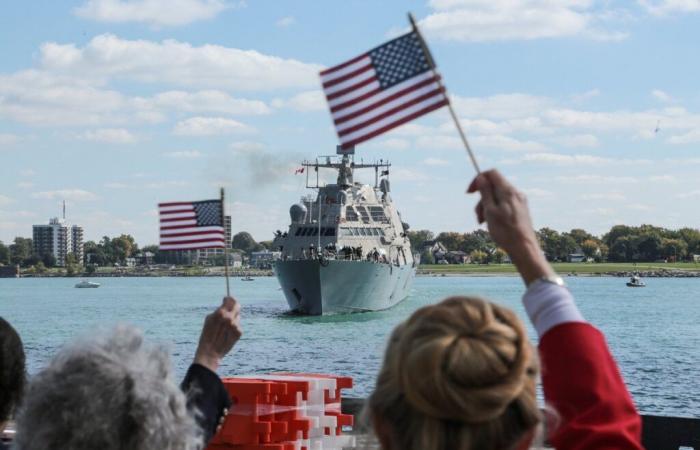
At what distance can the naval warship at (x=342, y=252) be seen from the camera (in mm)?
59219

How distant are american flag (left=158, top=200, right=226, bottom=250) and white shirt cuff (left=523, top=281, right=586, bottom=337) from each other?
Result: 3739 mm

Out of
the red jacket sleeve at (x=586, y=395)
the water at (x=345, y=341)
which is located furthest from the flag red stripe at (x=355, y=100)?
the water at (x=345, y=341)

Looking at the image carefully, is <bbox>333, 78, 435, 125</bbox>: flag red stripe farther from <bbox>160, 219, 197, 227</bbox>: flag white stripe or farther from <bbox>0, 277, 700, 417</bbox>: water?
<bbox>0, 277, 700, 417</bbox>: water

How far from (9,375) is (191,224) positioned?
332cm

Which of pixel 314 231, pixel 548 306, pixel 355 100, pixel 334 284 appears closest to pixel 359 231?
pixel 314 231

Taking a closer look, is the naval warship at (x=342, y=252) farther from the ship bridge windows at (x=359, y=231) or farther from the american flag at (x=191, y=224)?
the american flag at (x=191, y=224)

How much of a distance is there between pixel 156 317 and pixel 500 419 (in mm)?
74233

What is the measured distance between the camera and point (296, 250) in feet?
204

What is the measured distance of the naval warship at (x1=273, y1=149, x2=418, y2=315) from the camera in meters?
59.2

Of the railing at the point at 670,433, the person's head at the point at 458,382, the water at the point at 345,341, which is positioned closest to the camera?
the person's head at the point at 458,382

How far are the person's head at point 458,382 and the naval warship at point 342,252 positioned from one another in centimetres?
5514

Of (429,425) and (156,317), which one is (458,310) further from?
(156,317)

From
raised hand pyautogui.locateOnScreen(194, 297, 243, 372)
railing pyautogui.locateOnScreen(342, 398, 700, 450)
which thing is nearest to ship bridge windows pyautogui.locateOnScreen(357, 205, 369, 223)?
railing pyautogui.locateOnScreen(342, 398, 700, 450)

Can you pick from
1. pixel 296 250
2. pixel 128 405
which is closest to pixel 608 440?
pixel 128 405
